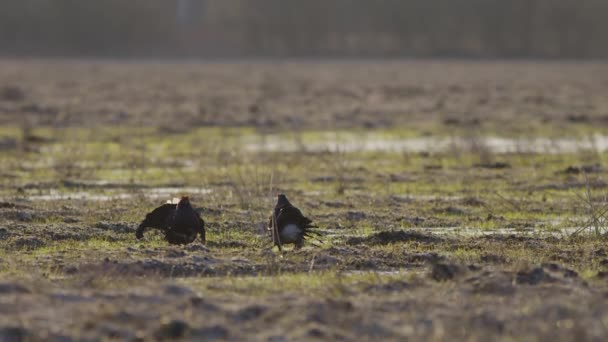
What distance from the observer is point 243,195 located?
620 inches

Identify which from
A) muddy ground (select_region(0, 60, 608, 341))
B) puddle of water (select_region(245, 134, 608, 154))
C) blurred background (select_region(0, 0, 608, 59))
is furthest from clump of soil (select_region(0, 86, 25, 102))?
blurred background (select_region(0, 0, 608, 59))

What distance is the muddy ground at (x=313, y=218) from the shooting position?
27.9ft

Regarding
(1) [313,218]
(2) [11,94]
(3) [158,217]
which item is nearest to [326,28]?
(2) [11,94]

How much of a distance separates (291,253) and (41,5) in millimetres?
93521

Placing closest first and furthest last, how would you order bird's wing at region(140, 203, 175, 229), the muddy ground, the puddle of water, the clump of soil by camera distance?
the muddy ground, bird's wing at region(140, 203, 175, 229), the puddle of water, the clump of soil

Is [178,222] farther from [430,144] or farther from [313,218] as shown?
[430,144]

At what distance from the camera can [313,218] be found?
14633 millimetres

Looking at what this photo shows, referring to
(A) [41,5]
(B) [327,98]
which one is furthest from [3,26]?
(B) [327,98]

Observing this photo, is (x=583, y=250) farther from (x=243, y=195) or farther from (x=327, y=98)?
(x=327, y=98)

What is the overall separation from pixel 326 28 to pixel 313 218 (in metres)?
89.0

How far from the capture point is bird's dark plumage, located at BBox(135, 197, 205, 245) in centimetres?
1184

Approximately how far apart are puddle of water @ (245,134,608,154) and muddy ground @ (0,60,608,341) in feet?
0.37

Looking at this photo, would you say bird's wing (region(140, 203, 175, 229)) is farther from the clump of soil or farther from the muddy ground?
the clump of soil

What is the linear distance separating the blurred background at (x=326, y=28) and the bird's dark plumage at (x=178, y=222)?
269ft
